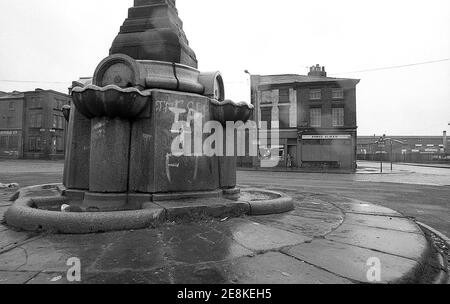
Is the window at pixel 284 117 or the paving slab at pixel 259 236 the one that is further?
the window at pixel 284 117

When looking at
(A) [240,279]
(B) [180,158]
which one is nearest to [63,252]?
(A) [240,279]

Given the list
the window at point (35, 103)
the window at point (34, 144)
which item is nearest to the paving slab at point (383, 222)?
the window at point (34, 144)

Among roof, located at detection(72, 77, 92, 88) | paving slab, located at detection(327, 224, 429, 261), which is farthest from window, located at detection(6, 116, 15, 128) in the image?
paving slab, located at detection(327, 224, 429, 261)

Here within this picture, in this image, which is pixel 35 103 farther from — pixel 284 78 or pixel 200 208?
pixel 200 208

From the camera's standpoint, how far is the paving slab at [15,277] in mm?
2496

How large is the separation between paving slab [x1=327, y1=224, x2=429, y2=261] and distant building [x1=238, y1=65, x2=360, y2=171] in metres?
31.7

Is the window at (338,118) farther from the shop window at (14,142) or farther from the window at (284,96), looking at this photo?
the shop window at (14,142)

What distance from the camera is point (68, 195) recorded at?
18.3 feet

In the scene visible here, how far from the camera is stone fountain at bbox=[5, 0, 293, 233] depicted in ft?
15.9

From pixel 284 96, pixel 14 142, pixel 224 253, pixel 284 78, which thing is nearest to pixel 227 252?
pixel 224 253

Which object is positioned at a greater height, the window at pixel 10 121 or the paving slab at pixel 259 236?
the window at pixel 10 121

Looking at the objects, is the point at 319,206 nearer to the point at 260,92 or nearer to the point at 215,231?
the point at 215,231

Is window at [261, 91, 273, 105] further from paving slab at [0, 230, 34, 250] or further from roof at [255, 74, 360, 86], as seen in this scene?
paving slab at [0, 230, 34, 250]

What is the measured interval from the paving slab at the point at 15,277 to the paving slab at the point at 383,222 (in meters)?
4.02
